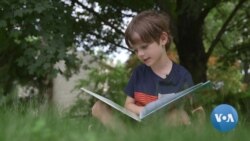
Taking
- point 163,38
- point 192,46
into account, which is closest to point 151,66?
point 163,38

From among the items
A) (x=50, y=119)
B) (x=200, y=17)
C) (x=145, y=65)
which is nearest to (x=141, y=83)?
(x=145, y=65)

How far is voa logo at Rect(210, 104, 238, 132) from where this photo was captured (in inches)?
90.9

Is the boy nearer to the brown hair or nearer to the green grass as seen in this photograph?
the brown hair

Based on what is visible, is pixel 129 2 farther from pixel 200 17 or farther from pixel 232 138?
pixel 232 138

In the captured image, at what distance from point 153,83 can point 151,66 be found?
0.47 ft

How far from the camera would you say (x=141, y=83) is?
387 cm

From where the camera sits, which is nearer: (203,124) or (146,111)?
(203,124)

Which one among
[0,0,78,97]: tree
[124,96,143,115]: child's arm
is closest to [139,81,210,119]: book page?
[124,96,143,115]: child's arm

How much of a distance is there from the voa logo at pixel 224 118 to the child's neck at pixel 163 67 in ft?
4.89

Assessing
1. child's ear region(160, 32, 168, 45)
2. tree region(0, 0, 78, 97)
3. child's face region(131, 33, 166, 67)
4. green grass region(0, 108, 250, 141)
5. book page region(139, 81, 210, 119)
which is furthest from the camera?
tree region(0, 0, 78, 97)

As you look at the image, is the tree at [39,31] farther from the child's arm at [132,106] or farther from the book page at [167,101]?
the book page at [167,101]

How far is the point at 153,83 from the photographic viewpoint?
12.5 feet

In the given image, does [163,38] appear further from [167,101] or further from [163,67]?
[167,101]

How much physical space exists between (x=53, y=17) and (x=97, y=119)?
2548 millimetres
